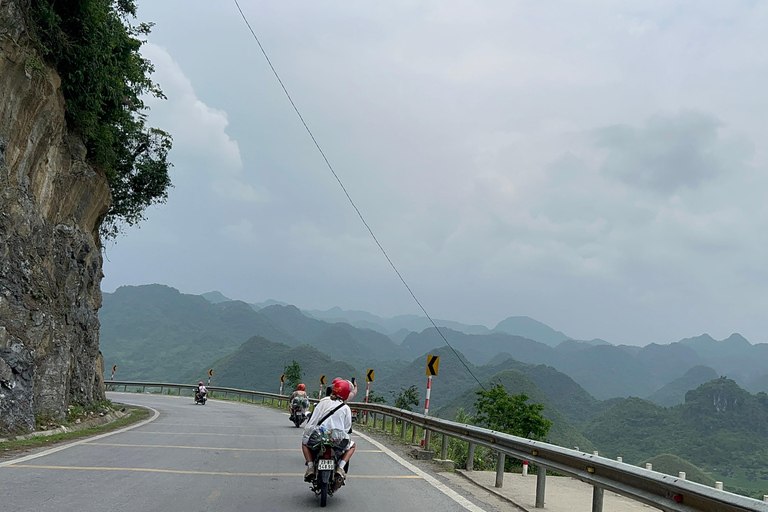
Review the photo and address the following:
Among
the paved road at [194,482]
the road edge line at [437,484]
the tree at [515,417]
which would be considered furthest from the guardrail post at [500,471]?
the tree at [515,417]

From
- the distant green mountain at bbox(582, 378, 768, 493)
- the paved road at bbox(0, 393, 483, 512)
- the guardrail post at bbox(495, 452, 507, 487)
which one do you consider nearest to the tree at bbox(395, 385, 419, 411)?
the paved road at bbox(0, 393, 483, 512)

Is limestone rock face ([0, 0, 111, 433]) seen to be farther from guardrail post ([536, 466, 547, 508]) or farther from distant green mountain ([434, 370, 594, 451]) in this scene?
distant green mountain ([434, 370, 594, 451])

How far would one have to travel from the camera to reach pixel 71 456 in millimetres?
10406

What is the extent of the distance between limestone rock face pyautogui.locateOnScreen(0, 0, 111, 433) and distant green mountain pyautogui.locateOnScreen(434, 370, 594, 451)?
67427 mm

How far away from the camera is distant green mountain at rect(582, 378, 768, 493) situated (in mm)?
134875

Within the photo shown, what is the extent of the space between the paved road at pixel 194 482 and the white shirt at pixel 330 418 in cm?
87

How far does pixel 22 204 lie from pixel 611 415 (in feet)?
536

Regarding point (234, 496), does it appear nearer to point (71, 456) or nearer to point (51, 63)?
point (71, 456)

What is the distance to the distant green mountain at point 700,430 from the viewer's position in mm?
134875

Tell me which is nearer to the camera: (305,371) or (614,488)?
(614,488)

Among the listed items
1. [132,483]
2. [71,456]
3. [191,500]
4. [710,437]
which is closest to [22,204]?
[71,456]

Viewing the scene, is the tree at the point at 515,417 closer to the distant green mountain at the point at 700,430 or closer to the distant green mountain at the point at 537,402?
the distant green mountain at the point at 537,402

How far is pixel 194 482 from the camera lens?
842cm

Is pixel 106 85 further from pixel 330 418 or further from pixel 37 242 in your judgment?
pixel 330 418
